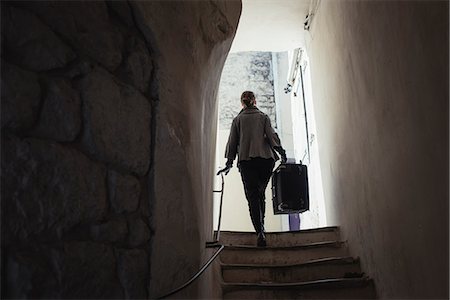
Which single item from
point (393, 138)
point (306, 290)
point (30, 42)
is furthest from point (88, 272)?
point (306, 290)

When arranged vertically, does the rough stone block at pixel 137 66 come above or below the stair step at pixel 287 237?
above

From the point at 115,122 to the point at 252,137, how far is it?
2.23 m

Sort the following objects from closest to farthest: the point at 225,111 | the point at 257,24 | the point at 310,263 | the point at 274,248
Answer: the point at 310,263 < the point at 274,248 < the point at 257,24 < the point at 225,111

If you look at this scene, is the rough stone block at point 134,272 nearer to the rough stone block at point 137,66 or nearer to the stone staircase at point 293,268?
the rough stone block at point 137,66

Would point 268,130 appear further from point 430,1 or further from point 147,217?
point 147,217

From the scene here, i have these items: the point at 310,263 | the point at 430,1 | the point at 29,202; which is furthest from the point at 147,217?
the point at 310,263

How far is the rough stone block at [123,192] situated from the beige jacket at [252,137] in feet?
6.83

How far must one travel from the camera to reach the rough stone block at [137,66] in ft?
5.22

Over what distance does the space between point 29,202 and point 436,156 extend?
145 cm

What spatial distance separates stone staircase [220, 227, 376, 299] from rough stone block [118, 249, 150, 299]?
1442mm

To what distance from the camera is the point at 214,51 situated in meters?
2.49

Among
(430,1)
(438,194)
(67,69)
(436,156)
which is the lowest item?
(438,194)

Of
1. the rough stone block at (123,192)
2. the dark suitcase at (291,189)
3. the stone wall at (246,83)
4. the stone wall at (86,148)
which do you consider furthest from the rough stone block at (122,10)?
the stone wall at (246,83)

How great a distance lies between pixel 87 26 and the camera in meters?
1.43
